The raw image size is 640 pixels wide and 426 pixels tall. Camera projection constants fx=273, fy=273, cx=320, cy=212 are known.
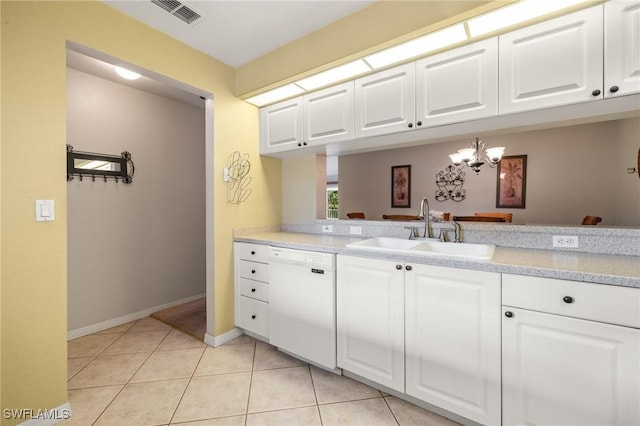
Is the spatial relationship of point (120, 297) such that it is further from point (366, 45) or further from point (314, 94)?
point (366, 45)

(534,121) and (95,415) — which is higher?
(534,121)

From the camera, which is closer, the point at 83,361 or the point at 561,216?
the point at 83,361

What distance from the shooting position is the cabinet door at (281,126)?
2.40 m

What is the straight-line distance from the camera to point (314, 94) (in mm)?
2279

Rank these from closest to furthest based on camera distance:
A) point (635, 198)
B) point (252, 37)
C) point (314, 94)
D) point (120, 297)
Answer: point (635, 198) < point (252, 37) < point (314, 94) < point (120, 297)

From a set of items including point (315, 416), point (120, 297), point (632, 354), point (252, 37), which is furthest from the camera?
point (120, 297)

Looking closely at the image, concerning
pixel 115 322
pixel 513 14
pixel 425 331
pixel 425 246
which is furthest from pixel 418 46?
pixel 115 322

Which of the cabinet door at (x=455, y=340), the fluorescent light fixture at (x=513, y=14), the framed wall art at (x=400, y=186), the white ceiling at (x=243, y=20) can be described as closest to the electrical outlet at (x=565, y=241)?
the cabinet door at (x=455, y=340)

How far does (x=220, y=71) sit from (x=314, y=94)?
0.88 meters

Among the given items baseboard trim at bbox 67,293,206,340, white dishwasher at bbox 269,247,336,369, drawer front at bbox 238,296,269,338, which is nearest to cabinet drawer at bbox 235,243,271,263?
white dishwasher at bbox 269,247,336,369

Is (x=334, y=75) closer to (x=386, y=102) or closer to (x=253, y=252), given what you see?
(x=386, y=102)

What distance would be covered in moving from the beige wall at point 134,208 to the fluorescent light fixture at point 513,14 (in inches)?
124

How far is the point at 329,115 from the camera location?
219 cm

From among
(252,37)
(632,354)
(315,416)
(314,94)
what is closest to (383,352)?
(315,416)
